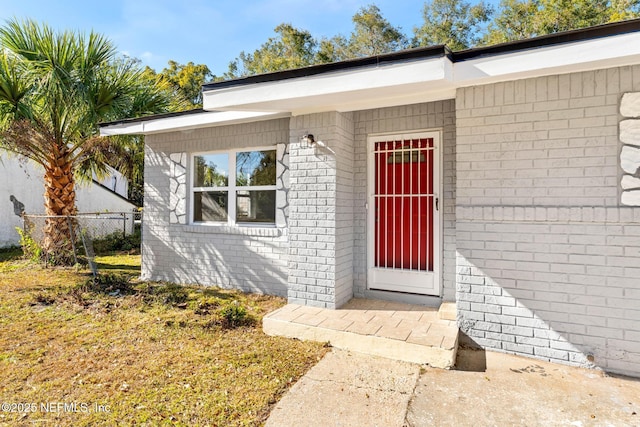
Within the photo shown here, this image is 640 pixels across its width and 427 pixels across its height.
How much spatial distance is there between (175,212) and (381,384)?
17.0 ft

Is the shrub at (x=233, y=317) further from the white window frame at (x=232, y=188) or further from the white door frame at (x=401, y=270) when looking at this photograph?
the white door frame at (x=401, y=270)

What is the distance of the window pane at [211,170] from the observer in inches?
254

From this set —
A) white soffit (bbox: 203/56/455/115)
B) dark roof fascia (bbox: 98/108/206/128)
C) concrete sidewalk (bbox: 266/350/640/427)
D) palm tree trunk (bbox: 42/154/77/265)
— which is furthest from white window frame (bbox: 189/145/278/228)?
palm tree trunk (bbox: 42/154/77/265)

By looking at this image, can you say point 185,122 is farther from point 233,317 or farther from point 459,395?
point 459,395

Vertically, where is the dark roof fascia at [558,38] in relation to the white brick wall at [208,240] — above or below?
above

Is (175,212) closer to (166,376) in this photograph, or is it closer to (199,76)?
(166,376)

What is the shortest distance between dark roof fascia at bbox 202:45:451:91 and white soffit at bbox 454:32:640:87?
0.35m

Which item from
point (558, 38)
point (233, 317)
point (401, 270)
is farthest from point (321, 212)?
point (558, 38)

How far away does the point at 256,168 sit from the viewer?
6148mm

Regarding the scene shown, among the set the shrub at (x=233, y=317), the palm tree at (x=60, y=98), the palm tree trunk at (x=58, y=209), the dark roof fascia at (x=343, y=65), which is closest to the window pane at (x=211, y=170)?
the dark roof fascia at (x=343, y=65)

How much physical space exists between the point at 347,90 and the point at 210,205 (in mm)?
3826

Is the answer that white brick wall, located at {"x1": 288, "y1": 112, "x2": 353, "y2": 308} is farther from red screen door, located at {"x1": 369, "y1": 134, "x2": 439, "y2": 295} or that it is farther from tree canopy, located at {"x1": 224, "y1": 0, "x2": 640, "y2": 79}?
tree canopy, located at {"x1": 224, "y1": 0, "x2": 640, "y2": 79}

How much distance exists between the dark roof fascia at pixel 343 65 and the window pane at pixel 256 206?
1970 mm

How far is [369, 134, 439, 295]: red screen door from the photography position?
190 inches
